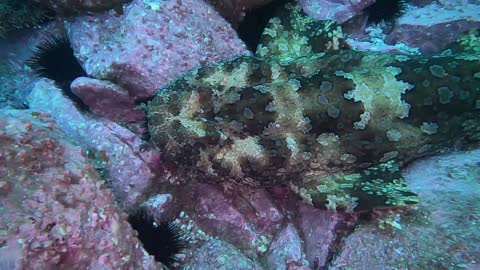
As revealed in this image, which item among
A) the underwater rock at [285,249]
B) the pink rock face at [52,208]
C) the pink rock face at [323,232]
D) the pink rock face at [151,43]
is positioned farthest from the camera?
the pink rock face at [151,43]

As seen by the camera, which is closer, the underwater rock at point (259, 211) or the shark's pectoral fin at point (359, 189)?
the shark's pectoral fin at point (359, 189)

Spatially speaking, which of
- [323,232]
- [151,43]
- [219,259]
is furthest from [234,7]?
[219,259]

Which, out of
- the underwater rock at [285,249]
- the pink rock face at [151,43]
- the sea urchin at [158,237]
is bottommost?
the underwater rock at [285,249]

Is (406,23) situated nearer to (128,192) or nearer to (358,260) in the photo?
(358,260)

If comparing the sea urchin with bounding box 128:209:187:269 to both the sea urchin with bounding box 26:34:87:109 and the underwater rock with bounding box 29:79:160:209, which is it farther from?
the sea urchin with bounding box 26:34:87:109

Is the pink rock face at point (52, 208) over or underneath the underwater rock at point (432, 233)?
over

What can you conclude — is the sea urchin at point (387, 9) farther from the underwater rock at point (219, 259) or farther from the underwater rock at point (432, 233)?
the underwater rock at point (219, 259)

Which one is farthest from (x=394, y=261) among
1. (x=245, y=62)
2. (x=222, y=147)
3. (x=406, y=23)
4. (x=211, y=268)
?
(x=406, y=23)

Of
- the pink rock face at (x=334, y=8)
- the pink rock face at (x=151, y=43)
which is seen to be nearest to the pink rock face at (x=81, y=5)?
the pink rock face at (x=151, y=43)
